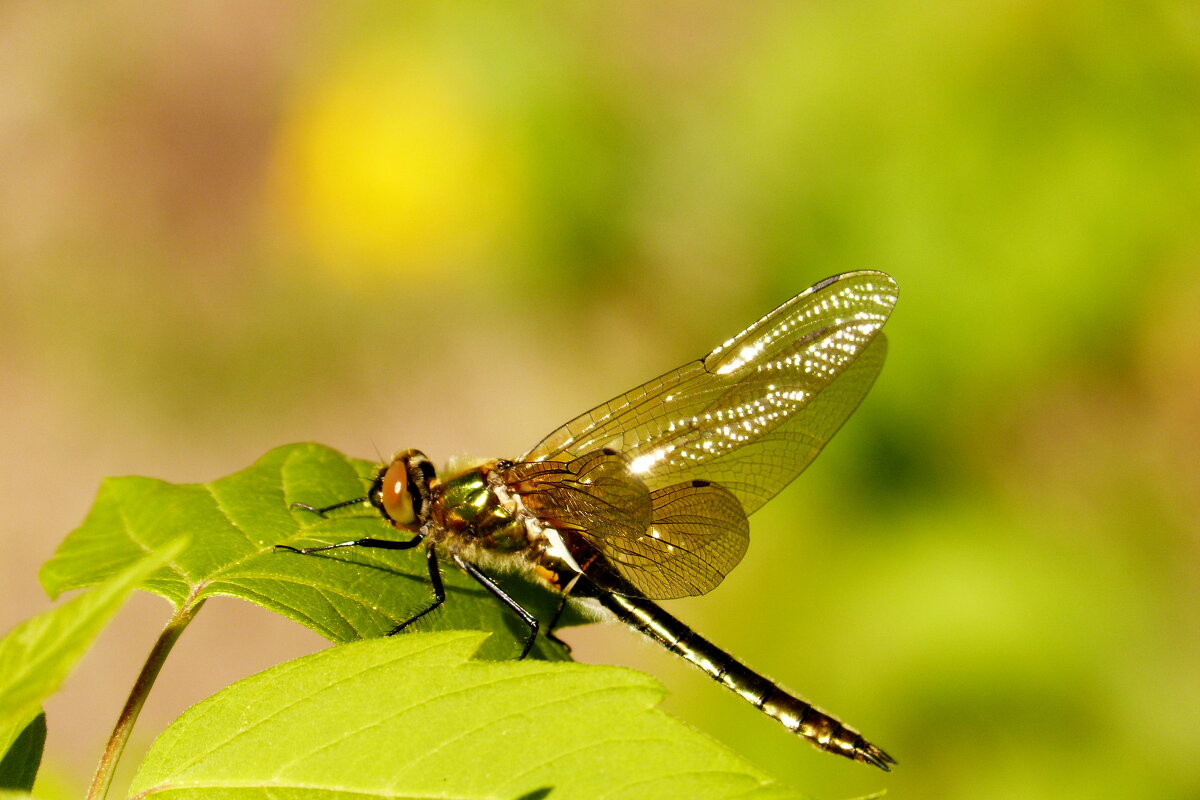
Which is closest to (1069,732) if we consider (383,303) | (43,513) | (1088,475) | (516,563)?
(1088,475)

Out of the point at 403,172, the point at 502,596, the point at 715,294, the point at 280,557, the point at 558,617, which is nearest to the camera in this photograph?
the point at 280,557

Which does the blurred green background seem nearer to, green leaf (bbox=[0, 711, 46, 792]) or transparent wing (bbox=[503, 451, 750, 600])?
transparent wing (bbox=[503, 451, 750, 600])

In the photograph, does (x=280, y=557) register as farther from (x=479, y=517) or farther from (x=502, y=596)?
(x=479, y=517)

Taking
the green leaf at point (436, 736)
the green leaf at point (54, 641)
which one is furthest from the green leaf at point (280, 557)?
the green leaf at point (54, 641)

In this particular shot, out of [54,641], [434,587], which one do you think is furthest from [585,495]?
[54,641]

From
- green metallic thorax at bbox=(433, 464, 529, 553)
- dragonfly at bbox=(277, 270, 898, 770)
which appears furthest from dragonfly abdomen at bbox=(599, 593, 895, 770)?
green metallic thorax at bbox=(433, 464, 529, 553)

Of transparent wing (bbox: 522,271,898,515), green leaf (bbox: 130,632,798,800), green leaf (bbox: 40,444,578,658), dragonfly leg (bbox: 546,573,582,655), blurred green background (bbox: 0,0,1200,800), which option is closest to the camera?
green leaf (bbox: 130,632,798,800)
